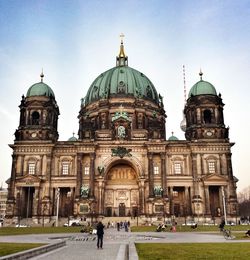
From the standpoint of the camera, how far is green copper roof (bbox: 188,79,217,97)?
69.5 m

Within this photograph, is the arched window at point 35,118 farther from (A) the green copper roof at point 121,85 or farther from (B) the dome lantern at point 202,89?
(B) the dome lantern at point 202,89

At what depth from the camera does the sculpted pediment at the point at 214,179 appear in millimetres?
62438

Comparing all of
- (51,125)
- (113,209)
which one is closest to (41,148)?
(51,125)

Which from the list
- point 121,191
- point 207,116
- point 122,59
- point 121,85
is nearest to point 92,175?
point 121,191

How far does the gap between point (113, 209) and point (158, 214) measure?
1035 centimetres

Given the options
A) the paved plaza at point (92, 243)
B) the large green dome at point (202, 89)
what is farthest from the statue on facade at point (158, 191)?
the paved plaza at point (92, 243)

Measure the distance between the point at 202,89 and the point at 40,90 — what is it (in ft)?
108

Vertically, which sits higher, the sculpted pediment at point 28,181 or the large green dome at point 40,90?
the large green dome at point 40,90

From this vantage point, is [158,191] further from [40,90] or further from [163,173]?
[40,90]

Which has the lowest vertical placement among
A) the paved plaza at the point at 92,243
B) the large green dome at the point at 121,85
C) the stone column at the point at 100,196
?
the paved plaza at the point at 92,243

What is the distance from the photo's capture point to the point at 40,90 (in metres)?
70.0

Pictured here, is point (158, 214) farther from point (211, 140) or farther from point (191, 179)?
point (211, 140)

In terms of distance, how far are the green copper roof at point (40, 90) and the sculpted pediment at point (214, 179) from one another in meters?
35.3

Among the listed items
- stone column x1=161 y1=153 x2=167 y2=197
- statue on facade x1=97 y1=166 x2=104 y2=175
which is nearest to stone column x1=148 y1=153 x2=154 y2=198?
stone column x1=161 y1=153 x2=167 y2=197
